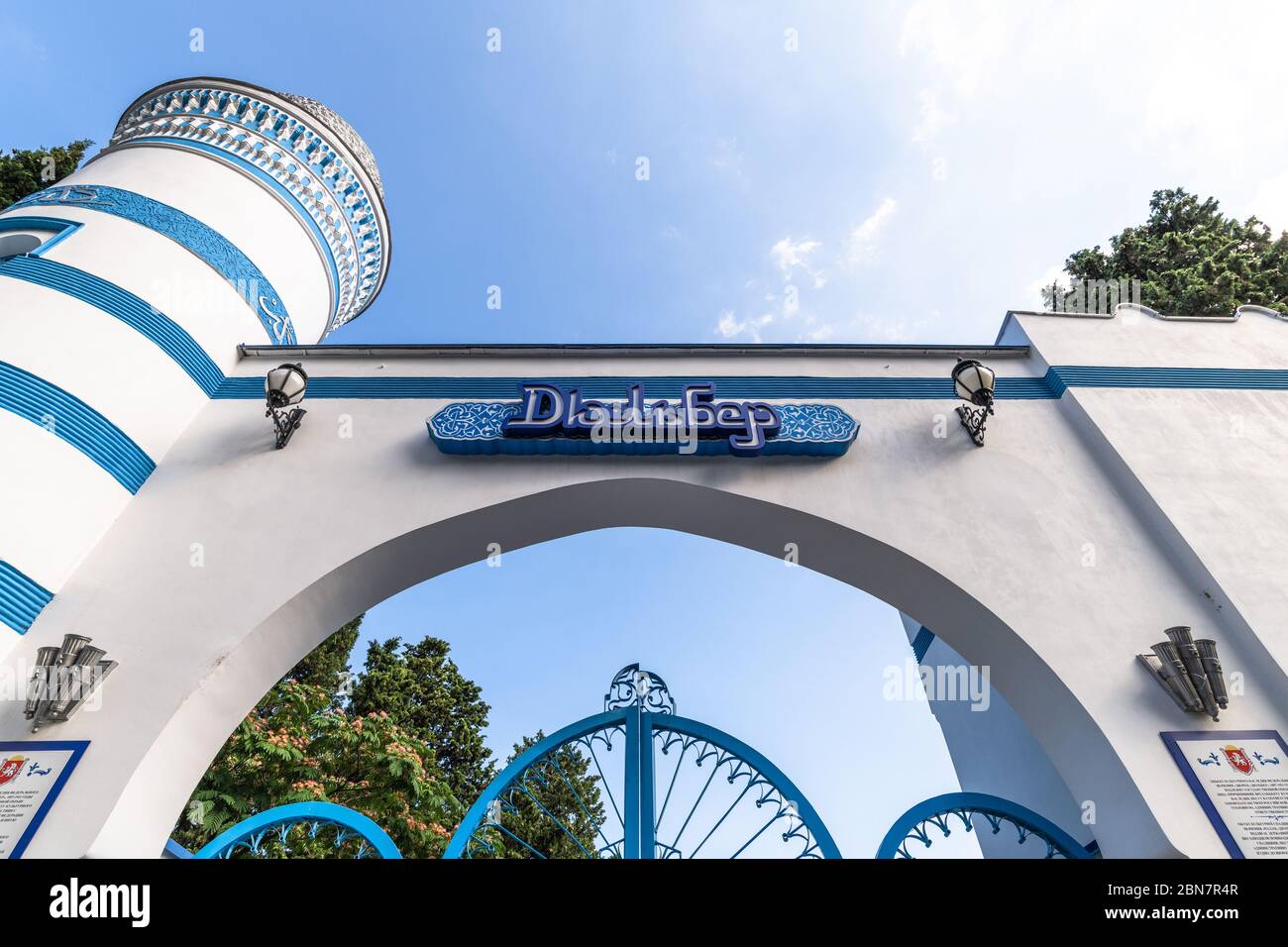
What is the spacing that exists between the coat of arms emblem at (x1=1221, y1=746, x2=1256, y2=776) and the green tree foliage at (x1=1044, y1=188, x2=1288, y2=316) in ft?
24.8

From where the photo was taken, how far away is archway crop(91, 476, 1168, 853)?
3.71 metres

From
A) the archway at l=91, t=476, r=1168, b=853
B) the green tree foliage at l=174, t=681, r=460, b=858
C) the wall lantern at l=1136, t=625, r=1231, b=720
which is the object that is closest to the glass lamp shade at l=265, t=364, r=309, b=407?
the archway at l=91, t=476, r=1168, b=853

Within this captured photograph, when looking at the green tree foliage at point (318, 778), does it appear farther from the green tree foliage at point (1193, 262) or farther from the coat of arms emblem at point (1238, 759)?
the green tree foliage at point (1193, 262)

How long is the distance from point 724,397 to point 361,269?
4.80m

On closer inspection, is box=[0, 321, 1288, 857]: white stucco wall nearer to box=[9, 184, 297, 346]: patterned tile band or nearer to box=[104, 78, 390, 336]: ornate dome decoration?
box=[9, 184, 297, 346]: patterned tile band

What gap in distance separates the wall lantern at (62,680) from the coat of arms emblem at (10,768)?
133 millimetres

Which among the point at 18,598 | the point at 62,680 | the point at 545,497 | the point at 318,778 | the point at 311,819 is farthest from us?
the point at 318,778

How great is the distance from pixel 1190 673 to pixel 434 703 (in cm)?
1250

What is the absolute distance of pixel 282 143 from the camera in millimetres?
7281

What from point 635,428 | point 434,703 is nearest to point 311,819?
point 635,428

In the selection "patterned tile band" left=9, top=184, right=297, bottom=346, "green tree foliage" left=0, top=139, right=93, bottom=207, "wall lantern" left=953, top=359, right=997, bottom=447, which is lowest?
"wall lantern" left=953, top=359, right=997, bottom=447

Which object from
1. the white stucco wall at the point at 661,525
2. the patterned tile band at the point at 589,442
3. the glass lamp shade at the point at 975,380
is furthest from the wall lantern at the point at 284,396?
the glass lamp shade at the point at 975,380

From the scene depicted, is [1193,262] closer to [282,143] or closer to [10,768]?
[282,143]

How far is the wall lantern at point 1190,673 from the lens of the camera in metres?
3.79
